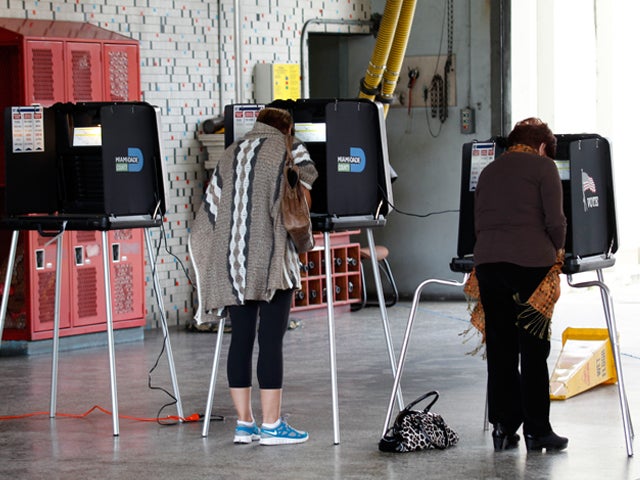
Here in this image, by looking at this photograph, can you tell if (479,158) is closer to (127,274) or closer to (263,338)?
(263,338)

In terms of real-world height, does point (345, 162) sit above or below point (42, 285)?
above

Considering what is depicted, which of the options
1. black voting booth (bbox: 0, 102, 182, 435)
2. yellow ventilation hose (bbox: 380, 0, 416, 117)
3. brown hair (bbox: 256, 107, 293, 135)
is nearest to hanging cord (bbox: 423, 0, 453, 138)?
yellow ventilation hose (bbox: 380, 0, 416, 117)

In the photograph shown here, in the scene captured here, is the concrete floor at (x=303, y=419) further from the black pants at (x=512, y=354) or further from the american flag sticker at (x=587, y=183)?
the american flag sticker at (x=587, y=183)

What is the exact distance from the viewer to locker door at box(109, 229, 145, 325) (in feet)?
32.7

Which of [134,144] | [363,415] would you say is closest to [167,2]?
[134,144]

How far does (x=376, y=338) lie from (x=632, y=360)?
7.06 feet

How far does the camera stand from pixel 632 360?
8656mm

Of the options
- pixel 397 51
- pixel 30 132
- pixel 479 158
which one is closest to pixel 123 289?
pixel 30 132

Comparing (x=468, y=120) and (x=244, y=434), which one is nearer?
(x=244, y=434)

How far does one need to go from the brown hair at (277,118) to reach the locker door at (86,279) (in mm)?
4007

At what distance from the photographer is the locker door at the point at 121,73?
387 inches

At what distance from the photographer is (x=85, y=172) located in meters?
6.77

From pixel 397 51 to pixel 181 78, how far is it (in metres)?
Result: 2.15

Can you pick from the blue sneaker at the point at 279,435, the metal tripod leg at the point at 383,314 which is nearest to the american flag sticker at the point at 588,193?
the metal tripod leg at the point at 383,314
